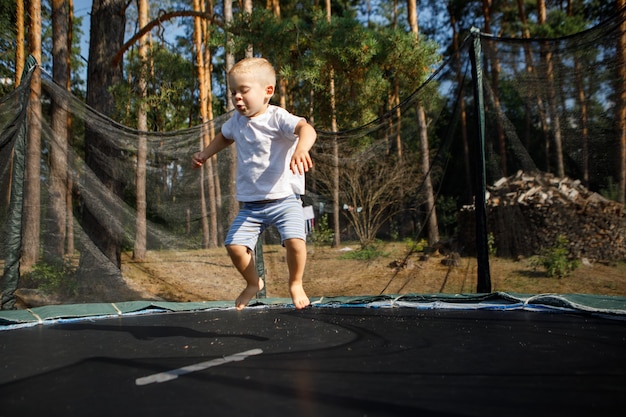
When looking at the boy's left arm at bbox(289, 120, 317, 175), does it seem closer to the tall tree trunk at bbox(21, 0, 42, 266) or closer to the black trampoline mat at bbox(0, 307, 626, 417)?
the black trampoline mat at bbox(0, 307, 626, 417)

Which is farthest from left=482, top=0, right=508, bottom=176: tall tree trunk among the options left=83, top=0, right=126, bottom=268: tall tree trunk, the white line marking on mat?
left=83, top=0, right=126, bottom=268: tall tree trunk

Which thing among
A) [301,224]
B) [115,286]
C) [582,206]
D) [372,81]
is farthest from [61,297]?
[372,81]

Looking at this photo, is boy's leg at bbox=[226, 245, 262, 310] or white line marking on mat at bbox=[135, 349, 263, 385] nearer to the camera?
white line marking on mat at bbox=[135, 349, 263, 385]

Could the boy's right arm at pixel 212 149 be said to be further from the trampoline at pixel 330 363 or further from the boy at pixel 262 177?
the trampoline at pixel 330 363

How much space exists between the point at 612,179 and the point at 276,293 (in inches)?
81.9

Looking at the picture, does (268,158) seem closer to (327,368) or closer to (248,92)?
(248,92)

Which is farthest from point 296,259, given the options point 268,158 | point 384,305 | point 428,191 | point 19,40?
point 19,40

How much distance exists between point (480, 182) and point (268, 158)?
57.6 inches

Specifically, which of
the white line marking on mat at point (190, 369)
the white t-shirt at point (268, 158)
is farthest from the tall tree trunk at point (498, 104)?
the white line marking on mat at point (190, 369)

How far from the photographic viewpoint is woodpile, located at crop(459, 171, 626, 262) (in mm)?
2695

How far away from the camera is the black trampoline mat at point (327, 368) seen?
1001 mm

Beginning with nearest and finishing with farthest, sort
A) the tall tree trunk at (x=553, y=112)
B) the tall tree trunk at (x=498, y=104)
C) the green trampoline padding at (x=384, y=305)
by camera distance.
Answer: the green trampoline padding at (x=384, y=305)
the tall tree trunk at (x=553, y=112)
the tall tree trunk at (x=498, y=104)

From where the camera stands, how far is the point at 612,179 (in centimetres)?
244

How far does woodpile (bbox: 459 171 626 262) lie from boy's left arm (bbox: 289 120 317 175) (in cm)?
150
